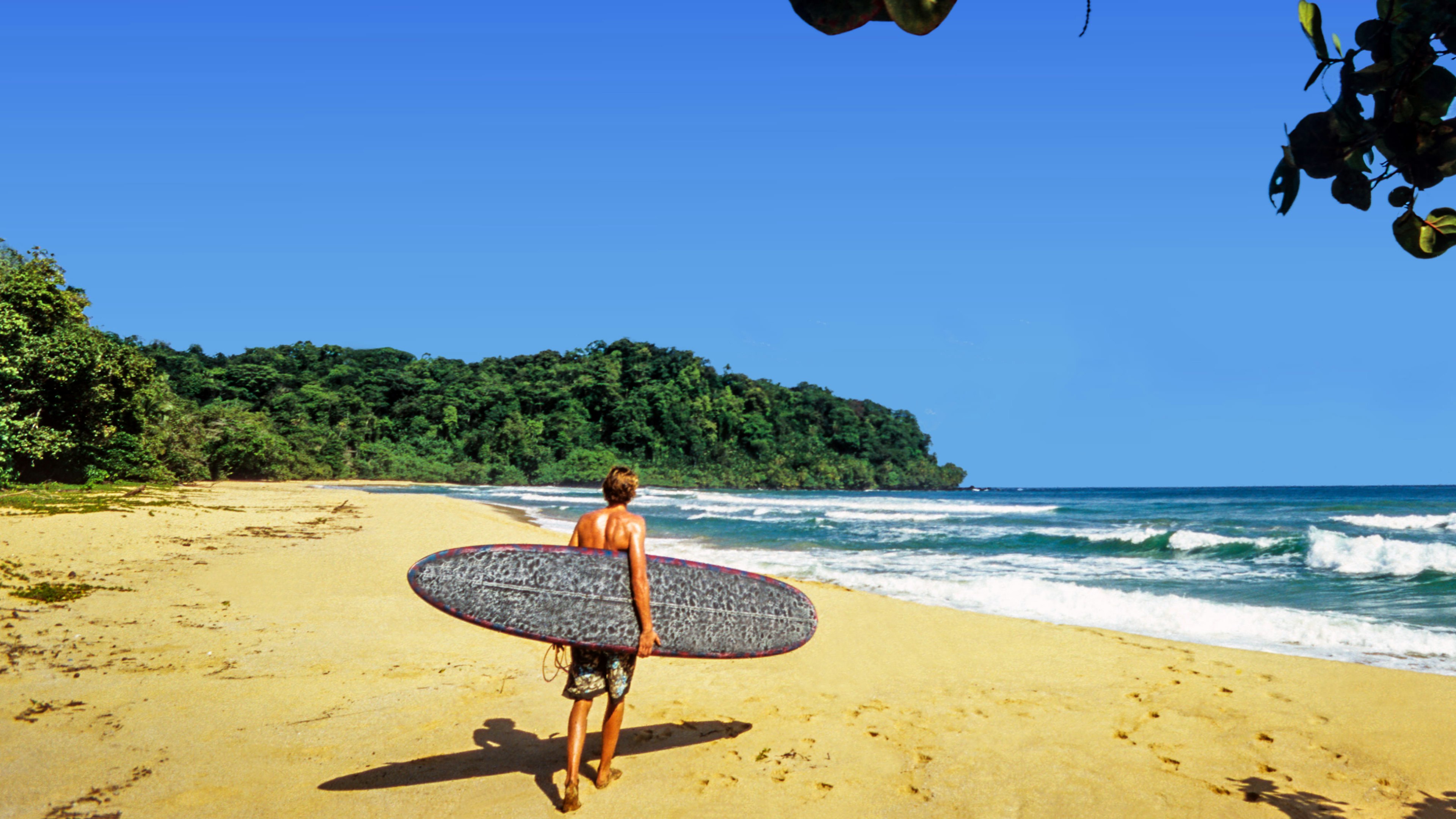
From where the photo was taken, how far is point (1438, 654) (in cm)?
616

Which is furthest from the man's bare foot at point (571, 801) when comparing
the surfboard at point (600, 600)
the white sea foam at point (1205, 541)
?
the white sea foam at point (1205, 541)

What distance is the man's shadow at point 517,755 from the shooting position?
12.0 feet

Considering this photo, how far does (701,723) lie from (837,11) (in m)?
4.17

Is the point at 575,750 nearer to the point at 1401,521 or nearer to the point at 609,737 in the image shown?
the point at 609,737

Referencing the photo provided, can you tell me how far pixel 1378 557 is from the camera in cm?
1154

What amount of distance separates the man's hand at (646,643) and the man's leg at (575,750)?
34cm

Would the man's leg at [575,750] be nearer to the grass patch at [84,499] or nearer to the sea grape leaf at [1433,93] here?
the sea grape leaf at [1433,93]

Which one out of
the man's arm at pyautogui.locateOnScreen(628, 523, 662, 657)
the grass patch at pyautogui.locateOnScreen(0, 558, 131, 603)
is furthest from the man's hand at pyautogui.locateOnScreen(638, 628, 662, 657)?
the grass patch at pyautogui.locateOnScreen(0, 558, 131, 603)

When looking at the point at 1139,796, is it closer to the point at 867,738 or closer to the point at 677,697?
the point at 867,738

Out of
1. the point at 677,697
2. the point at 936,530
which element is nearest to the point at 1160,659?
the point at 677,697

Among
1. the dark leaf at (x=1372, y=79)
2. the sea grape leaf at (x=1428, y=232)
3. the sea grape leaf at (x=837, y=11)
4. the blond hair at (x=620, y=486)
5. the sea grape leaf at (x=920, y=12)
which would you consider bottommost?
the blond hair at (x=620, y=486)

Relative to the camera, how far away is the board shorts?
3564 millimetres

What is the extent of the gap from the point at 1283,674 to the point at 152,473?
25.9m

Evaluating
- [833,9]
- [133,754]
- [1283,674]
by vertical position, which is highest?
[833,9]
